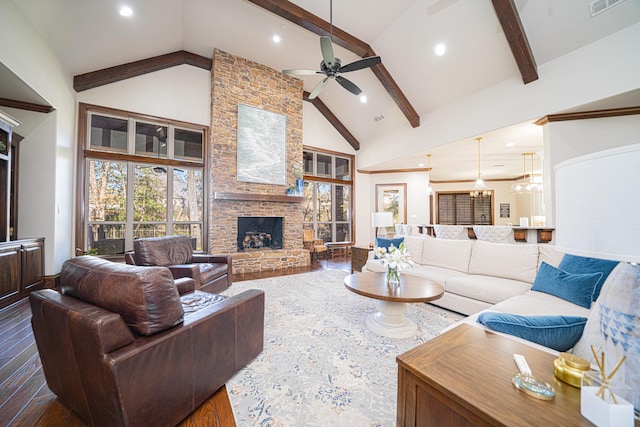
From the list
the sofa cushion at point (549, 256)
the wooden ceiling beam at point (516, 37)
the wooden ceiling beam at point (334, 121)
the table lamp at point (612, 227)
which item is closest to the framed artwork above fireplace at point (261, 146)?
the wooden ceiling beam at point (334, 121)

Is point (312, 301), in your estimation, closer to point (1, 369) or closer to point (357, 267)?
point (357, 267)

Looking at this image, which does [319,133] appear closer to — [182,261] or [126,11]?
[126,11]

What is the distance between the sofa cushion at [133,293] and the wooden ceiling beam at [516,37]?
493cm

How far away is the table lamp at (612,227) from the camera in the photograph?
58 cm

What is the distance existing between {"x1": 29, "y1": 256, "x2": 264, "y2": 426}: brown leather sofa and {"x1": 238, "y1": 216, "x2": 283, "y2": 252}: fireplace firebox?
430 centimetres

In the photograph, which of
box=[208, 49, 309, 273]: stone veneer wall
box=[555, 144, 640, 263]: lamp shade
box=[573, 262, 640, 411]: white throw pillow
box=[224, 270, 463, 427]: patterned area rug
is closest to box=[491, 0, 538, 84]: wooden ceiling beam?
box=[224, 270, 463, 427]: patterned area rug

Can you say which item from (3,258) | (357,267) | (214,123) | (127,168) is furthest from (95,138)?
(357,267)

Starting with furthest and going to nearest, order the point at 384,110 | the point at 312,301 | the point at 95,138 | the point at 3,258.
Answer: the point at 384,110
the point at 95,138
the point at 312,301
the point at 3,258

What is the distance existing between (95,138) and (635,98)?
28.0ft

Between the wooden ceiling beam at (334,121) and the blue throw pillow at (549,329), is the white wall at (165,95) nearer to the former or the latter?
the wooden ceiling beam at (334,121)

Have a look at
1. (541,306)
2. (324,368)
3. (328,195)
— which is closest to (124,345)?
(324,368)

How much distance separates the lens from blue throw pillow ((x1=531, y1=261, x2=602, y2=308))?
200 centimetres

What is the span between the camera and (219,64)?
5.18 metres

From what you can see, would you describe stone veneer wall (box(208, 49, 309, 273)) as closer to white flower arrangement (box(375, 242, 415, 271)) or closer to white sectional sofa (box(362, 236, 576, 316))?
white sectional sofa (box(362, 236, 576, 316))
